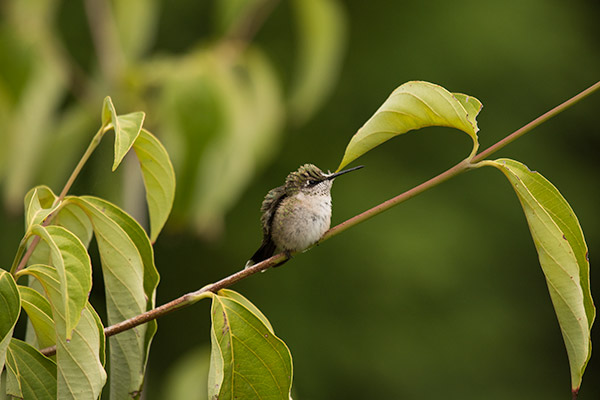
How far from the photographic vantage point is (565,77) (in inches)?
310

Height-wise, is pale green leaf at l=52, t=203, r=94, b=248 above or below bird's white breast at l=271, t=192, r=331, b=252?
above

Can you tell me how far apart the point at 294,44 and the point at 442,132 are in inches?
70.9

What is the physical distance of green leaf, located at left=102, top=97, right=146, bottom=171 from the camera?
109 cm

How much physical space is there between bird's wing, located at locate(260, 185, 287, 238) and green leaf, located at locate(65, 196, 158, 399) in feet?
2.37

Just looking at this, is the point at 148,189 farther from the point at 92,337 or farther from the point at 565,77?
the point at 565,77

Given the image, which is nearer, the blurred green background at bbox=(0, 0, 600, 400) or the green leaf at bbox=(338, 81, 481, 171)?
the green leaf at bbox=(338, 81, 481, 171)

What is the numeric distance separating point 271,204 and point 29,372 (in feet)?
3.20

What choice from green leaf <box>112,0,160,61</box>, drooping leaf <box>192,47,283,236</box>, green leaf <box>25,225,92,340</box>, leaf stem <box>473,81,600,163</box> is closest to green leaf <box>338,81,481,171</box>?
leaf stem <box>473,81,600,163</box>

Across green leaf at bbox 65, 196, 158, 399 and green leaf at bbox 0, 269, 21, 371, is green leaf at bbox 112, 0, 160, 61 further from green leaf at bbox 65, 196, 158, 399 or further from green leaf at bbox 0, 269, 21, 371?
green leaf at bbox 0, 269, 21, 371

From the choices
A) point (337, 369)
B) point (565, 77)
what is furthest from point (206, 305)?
point (565, 77)

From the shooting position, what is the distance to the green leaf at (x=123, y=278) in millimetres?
1180

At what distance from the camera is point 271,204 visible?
2.01 metres

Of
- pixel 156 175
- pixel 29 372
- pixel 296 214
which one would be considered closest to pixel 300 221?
pixel 296 214

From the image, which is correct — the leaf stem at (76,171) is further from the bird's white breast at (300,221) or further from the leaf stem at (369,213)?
the bird's white breast at (300,221)
